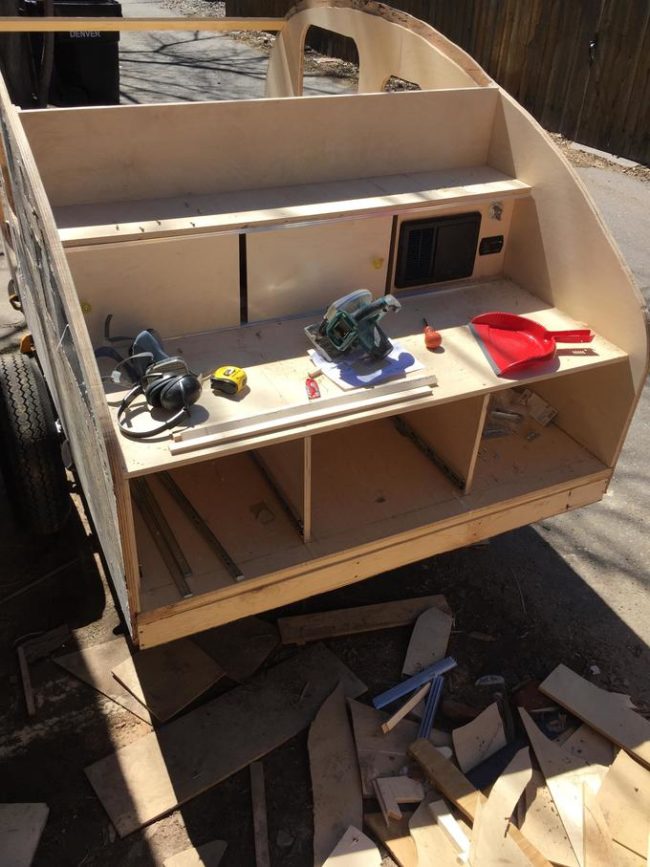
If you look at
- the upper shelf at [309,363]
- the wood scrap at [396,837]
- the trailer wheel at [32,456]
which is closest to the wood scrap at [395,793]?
the wood scrap at [396,837]

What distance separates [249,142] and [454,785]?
2.41m

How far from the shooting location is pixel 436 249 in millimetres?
3166

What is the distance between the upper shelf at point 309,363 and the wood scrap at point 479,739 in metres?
1.13

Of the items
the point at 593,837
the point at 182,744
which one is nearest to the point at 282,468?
the point at 182,744

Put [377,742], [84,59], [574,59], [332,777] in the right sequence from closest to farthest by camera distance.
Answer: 1. [332,777]
2. [377,742]
3. [84,59]
4. [574,59]

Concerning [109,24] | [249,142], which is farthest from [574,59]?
[249,142]

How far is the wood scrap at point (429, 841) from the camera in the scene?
233 centimetres

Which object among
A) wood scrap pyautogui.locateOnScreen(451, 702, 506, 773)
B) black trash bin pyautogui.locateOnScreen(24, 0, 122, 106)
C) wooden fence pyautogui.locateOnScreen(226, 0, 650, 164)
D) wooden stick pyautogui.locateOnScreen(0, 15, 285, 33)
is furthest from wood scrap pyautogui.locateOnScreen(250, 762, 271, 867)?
wooden fence pyautogui.locateOnScreen(226, 0, 650, 164)

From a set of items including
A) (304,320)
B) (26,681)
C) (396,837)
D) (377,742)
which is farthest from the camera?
(304,320)

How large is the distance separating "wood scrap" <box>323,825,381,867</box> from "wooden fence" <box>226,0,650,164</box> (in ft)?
26.2

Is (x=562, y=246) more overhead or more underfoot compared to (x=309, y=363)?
more overhead

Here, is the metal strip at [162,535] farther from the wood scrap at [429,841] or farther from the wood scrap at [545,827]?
the wood scrap at [545,827]

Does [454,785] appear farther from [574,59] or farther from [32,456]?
[574,59]

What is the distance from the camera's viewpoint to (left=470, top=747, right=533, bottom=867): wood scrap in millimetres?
2297
